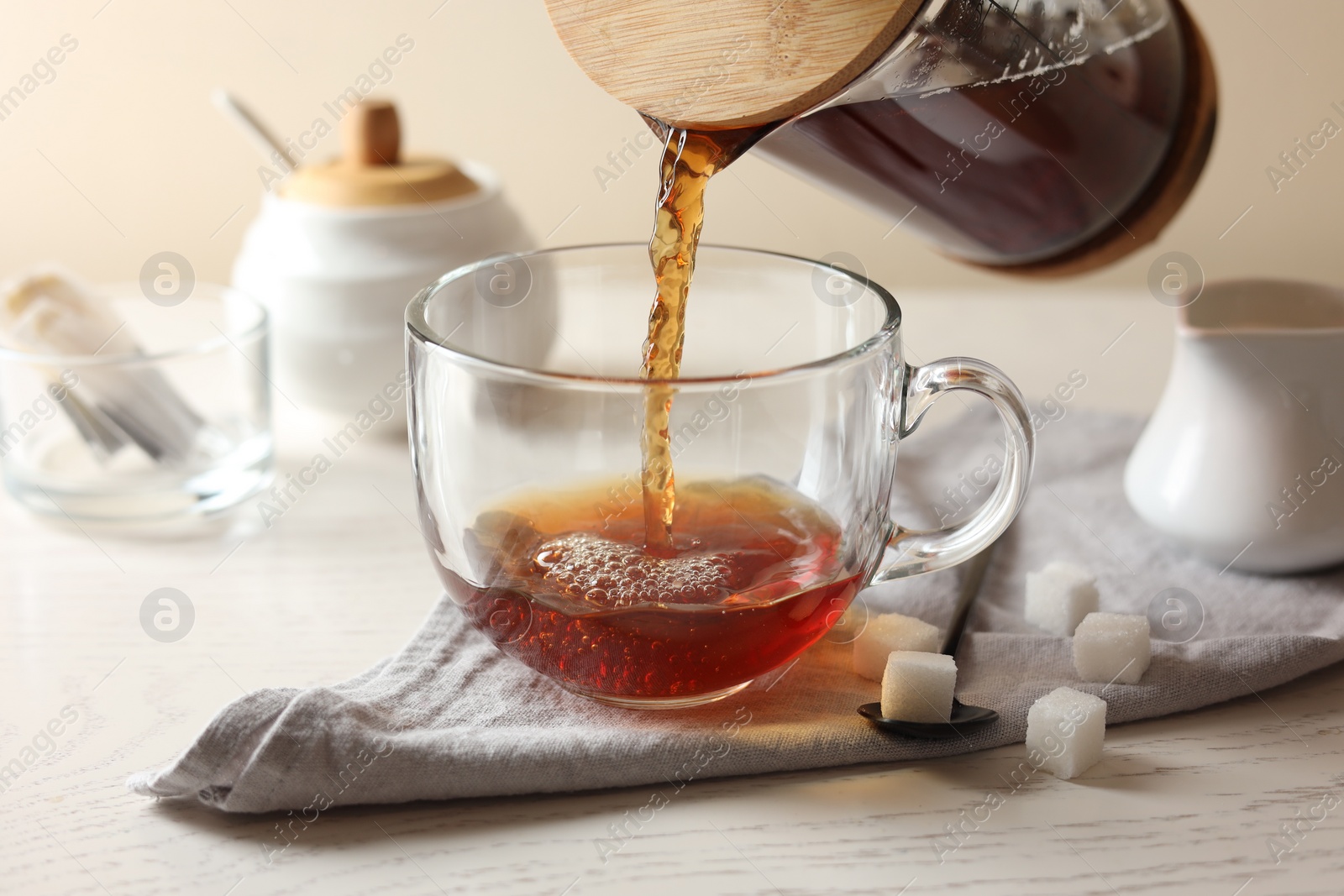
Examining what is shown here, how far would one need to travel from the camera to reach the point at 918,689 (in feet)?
2.47

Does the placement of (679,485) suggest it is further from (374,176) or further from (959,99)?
(374,176)

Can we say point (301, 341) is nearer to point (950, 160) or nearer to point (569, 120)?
point (950, 160)

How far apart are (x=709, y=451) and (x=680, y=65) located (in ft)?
0.95

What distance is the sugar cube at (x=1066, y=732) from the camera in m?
0.73

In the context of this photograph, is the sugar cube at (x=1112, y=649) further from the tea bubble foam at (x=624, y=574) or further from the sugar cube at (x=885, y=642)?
the tea bubble foam at (x=624, y=574)

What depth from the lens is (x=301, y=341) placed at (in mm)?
1264

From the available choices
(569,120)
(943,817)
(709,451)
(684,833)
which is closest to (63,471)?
(709,451)

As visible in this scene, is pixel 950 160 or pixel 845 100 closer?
pixel 845 100

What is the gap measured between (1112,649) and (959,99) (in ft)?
1.23

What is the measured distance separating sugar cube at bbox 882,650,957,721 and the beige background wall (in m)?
1.33

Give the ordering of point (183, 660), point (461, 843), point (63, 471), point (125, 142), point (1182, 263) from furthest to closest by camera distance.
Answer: point (1182, 263)
point (125, 142)
point (63, 471)
point (183, 660)
point (461, 843)

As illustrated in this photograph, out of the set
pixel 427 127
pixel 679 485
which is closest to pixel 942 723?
pixel 679 485

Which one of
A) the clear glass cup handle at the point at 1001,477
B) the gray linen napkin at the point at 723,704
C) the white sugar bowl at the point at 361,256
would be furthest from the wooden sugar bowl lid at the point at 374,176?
the clear glass cup handle at the point at 1001,477

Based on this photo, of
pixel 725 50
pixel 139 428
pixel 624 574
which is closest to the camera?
pixel 725 50
